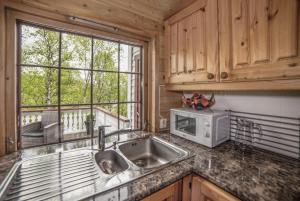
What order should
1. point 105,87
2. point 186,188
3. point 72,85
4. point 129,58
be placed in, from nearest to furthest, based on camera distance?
point 186,188, point 72,85, point 105,87, point 129,58

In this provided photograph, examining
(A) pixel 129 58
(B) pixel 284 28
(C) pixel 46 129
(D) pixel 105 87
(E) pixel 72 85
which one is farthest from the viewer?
(A) pixel 129 58

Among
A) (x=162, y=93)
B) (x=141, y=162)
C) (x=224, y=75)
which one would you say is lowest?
(x=141, y=162)

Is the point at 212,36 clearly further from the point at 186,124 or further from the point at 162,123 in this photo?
the point at 162,123

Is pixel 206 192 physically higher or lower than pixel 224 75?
lower

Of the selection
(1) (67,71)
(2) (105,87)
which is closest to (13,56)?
(1) (67,71)

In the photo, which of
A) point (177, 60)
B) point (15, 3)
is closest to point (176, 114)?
point (177, 60)

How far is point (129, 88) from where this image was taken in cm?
164

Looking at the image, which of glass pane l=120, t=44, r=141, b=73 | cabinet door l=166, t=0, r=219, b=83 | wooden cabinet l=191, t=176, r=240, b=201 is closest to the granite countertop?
wooden cabinet l=191, t=176, r=240, b=201

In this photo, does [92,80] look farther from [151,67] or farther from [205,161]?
[205,161]

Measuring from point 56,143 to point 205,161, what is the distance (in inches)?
44.2

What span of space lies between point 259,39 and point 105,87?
3.97ft

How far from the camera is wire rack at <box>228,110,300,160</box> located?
100cm

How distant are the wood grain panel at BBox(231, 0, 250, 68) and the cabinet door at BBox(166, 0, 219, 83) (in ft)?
0.41

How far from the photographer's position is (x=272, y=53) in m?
0.83
